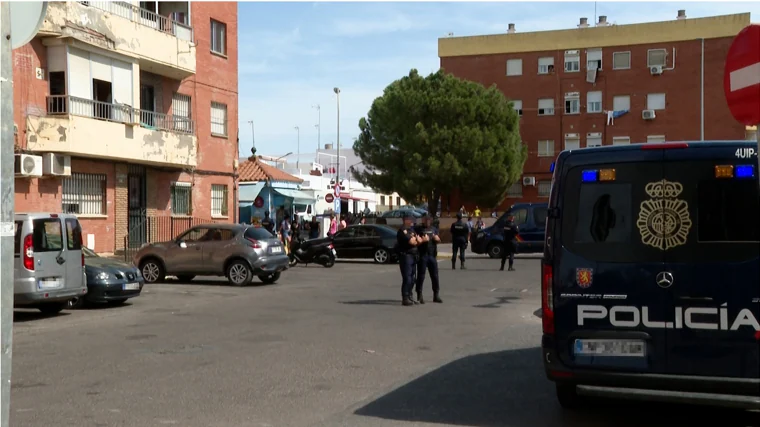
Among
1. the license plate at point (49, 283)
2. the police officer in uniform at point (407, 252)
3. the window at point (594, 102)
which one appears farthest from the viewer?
the window at point (594, 102)

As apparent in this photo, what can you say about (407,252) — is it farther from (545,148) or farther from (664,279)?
(545,148)

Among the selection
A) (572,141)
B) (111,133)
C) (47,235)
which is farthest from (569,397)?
(572,141)

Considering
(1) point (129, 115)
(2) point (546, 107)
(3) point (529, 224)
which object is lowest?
(3) point (529, 224)

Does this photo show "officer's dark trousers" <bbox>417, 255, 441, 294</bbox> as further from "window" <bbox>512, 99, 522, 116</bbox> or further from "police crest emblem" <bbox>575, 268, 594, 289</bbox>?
"window" <bbox>512, 99, 522, 116</bbox>

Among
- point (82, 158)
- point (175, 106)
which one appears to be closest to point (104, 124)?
point (82, 158)

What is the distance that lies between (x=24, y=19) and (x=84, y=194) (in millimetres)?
23200

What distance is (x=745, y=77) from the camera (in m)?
3.73

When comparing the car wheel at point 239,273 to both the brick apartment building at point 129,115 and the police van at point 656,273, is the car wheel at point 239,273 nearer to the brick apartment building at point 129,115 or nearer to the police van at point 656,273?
the brick apartment building at point 129,115

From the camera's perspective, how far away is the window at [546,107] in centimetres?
5690

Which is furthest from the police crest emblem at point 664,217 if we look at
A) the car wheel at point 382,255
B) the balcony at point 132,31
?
the car wheel at point 382,255

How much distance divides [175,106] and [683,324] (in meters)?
26.6

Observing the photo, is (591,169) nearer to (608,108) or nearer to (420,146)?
(420,146)

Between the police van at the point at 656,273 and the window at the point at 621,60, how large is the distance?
51155mm

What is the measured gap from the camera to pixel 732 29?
52.5m
